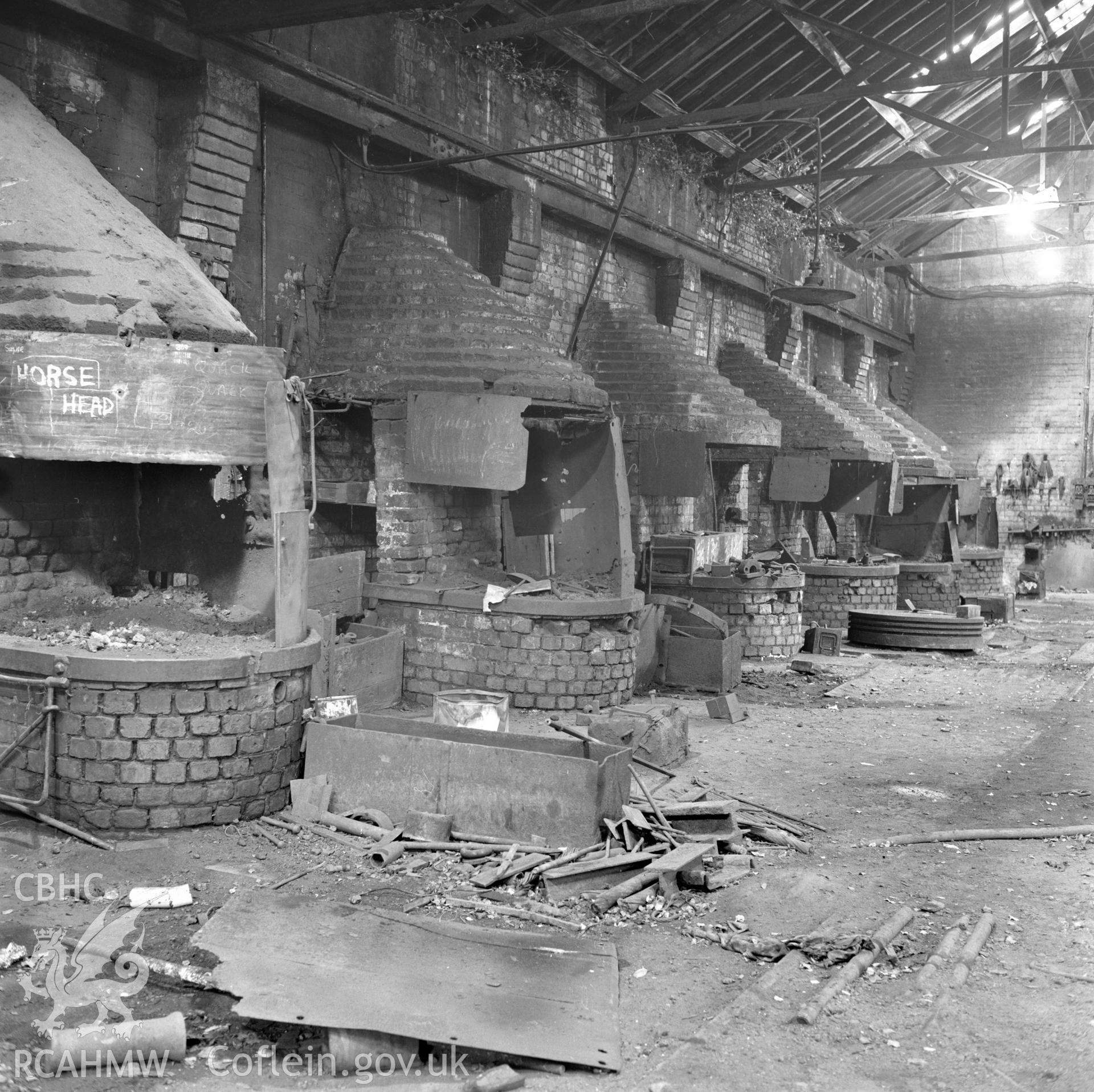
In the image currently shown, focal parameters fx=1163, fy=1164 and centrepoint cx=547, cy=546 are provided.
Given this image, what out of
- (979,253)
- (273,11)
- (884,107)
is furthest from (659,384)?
(979,253)

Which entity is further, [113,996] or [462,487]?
[462,487]

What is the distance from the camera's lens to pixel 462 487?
393 inches

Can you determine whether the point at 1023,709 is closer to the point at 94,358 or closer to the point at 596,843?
the point at 596,843

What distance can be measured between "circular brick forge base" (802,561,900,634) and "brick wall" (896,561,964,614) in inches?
70.0

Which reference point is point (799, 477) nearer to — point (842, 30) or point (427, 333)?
point (842, 30)

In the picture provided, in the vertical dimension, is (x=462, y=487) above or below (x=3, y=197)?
below

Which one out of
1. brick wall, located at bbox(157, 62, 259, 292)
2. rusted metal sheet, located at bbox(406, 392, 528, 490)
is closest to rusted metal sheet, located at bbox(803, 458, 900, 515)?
rusted metal sheet, located at bbox(406, 392, 528, 490)

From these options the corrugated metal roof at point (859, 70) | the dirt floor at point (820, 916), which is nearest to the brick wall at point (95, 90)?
the corrugated metal roof at point (859, 70)

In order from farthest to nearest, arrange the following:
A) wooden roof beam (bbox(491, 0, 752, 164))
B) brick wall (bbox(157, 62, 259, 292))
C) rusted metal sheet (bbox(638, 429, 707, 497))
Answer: rusted metal sheet (bbox(638, 429, 707, 497))
wooden roof beam (bbox(491, 0, 752, 164))
brick wall (bbox(157, 62, 259, 292))

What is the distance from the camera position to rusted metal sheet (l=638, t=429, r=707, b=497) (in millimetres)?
12672

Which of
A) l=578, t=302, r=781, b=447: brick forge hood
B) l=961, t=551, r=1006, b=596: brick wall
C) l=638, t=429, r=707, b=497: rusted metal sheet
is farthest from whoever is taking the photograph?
l=961, t=551, r=1006, b=596: brick wall

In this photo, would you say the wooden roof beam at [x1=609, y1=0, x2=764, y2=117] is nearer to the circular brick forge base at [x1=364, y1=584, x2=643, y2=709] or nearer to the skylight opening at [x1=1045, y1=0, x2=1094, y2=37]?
the skylight opening at [x1=1045, y1=0, x2=1094, y2=37]

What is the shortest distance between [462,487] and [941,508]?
11.2 meters

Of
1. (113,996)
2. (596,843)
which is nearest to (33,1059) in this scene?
(113,996)
